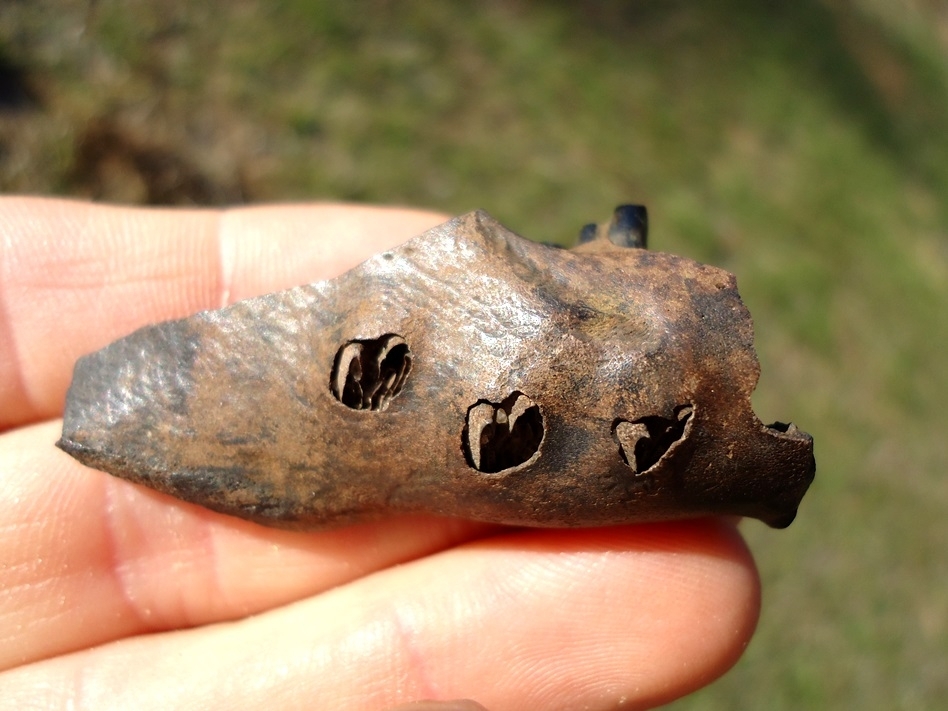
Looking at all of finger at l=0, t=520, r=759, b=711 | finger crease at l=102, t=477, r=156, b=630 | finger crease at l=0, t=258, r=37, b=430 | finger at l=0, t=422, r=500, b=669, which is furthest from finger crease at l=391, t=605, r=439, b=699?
finger crease at l=0, t=258, r=37, b=430

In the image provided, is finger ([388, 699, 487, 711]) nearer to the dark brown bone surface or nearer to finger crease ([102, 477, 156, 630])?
the dark brown bone surface

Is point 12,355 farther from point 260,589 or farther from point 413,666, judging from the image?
point 413,666

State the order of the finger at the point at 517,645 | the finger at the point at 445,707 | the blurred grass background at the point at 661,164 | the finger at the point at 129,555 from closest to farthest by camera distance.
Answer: the finger at the point at 445,707, the finger at the point at 517,645, the finger at the point at 129,555, the blurred grass background at the point at 661,164

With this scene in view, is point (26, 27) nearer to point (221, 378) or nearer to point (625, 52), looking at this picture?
point (221, 378)

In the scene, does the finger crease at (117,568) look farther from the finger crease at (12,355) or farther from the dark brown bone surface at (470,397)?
the finger crease at (12,355)

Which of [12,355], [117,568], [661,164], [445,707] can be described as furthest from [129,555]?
[661,164]

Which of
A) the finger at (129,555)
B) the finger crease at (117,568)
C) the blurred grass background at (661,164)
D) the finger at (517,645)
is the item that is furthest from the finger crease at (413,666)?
the blurred grass background at (661,164)
